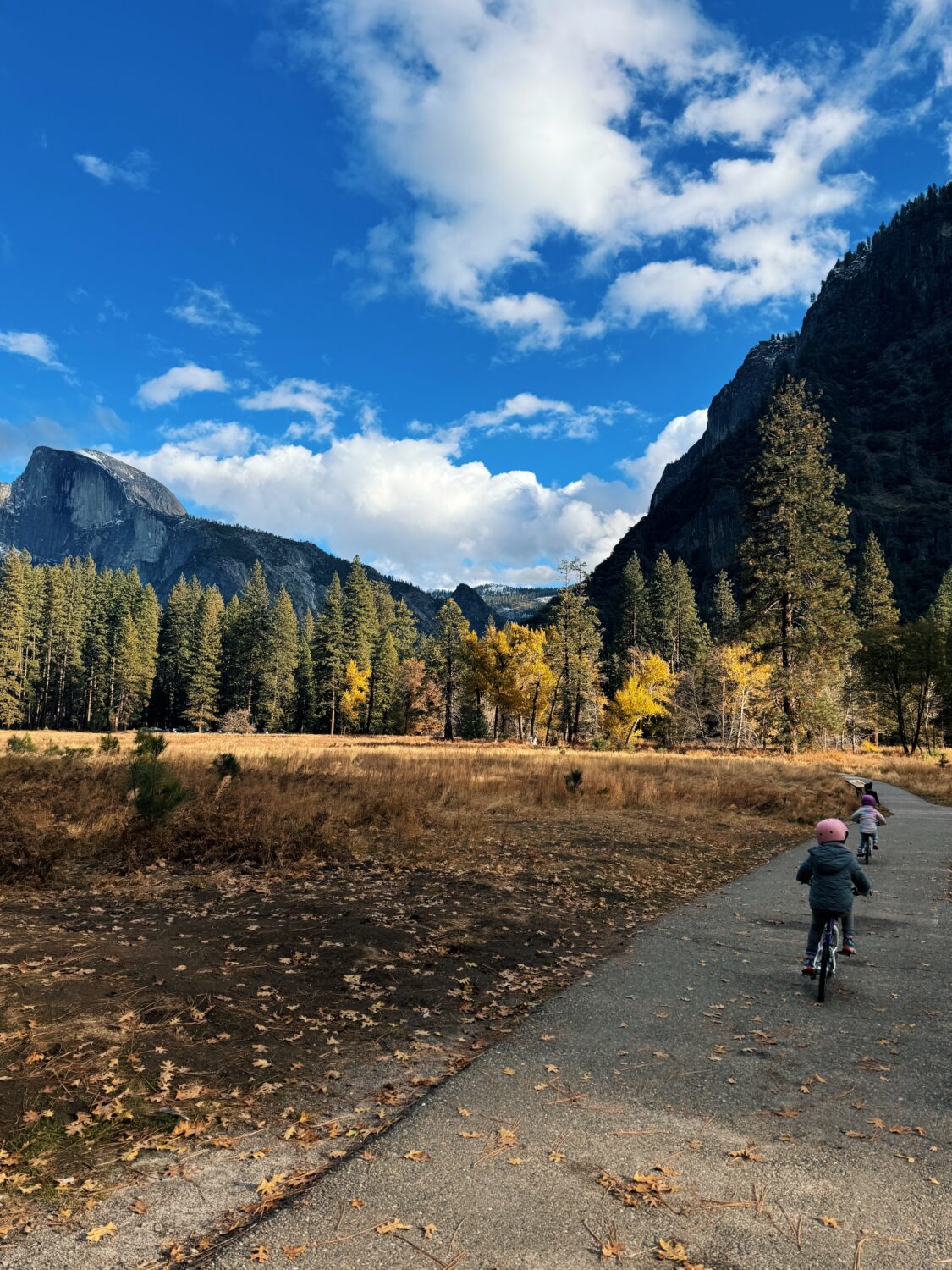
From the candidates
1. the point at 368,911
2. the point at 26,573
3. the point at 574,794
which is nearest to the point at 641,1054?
the point at 368,911

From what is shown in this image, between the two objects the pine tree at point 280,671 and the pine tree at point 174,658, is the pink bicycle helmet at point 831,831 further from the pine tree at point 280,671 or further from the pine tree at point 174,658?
the pine tree at point 174,658

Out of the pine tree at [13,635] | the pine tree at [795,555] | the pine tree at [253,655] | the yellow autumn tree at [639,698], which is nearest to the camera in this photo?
the pine tree at [795,555]

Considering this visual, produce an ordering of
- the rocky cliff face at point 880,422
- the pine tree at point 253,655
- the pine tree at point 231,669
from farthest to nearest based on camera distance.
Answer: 1. the rocky cliff face at point 880,422
2. the pine tree at point 231,669
3. the pine tree at point 253,655

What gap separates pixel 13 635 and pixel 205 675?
18.5m

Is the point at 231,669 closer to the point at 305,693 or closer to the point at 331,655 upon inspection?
the point at 305,693

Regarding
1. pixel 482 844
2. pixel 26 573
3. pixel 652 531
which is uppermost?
pixel 652 531

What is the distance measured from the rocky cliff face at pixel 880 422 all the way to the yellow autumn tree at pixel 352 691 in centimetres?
8329

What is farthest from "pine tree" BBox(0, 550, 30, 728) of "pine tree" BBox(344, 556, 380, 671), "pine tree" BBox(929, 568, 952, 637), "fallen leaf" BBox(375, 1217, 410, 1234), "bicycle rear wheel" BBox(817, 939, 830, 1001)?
"pine tree" BBox(929, 568, 952, 637)

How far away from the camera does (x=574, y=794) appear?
65.0 ft

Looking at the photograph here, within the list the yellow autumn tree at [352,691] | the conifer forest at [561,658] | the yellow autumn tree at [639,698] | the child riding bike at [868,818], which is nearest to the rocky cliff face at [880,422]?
the conifer forest at [561,658]

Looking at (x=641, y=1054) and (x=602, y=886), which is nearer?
(x=641, y=1054)

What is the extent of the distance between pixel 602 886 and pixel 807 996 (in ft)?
14.9

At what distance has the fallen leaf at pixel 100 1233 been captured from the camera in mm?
2805

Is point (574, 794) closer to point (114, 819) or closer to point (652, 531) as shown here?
point (114, 819)
